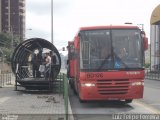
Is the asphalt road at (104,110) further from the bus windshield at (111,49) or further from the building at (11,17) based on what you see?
the building at (11,17)

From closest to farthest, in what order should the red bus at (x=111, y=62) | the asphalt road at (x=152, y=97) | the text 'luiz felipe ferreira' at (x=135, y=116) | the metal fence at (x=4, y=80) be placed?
1. the text 'luiz felipe ferreira' at (x=135, y=116)
2. the red bus at (x=111, y=62)
3. the asphalt road at (x=152, y=97)
4. the metal fence at (x=4, y=80)

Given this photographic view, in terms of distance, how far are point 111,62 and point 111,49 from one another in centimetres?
51

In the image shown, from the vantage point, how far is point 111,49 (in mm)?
17453

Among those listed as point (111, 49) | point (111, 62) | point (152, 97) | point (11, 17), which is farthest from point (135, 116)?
point (11, 17)

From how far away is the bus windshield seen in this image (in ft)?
56.7

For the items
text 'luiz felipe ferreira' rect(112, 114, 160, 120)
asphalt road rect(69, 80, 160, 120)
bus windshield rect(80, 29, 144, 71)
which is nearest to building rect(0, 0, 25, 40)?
asphalt road rect(69, 80, 160, 120)

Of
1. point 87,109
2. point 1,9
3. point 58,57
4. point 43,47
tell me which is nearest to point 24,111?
point 87,109

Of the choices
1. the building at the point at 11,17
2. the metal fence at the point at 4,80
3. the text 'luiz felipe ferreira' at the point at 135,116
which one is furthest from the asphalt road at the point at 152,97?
the building at the point at 11,17

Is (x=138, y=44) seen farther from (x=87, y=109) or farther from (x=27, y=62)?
(x=27, y=62)

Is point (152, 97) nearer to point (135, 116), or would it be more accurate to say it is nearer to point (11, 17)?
point (135, 116)

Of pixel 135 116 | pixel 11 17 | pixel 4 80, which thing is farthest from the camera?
pixel 11 17

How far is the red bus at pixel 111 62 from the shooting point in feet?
56.0

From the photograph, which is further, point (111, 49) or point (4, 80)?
point (4, 80)

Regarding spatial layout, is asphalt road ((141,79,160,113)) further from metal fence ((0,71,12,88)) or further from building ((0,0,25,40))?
building ((0,0,25,40))
